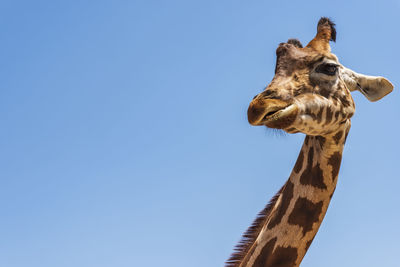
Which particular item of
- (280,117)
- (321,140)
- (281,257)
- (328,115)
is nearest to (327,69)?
(328,115)

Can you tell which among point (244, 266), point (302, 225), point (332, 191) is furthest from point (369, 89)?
point (244, 266)

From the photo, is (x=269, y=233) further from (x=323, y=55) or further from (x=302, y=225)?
(x=323, y=55)

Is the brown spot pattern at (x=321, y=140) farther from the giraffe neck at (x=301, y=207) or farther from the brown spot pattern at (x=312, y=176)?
the brown spot pattern at (x=312, y=176)

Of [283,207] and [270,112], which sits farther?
[283,207]

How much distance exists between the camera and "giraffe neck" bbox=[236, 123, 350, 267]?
478 centimetres

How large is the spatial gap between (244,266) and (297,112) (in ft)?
5.91

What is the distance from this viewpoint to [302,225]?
15.8ft

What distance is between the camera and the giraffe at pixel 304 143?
4625 millimetres

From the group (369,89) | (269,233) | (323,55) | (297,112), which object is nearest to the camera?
(297,112)

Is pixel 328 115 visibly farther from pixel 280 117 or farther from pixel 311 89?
pixel 280 117

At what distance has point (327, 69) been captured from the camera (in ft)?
17.0

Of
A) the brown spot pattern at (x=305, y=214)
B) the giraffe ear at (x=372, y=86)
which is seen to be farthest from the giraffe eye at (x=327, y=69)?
the brown spot pattern at (x=305, y=214)

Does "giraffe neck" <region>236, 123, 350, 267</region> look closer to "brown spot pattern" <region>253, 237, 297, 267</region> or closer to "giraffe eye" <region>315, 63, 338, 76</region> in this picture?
"brown spot pattern" <region>253, 237, 297, 267</region>

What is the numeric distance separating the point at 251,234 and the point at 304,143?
49.4 inches
